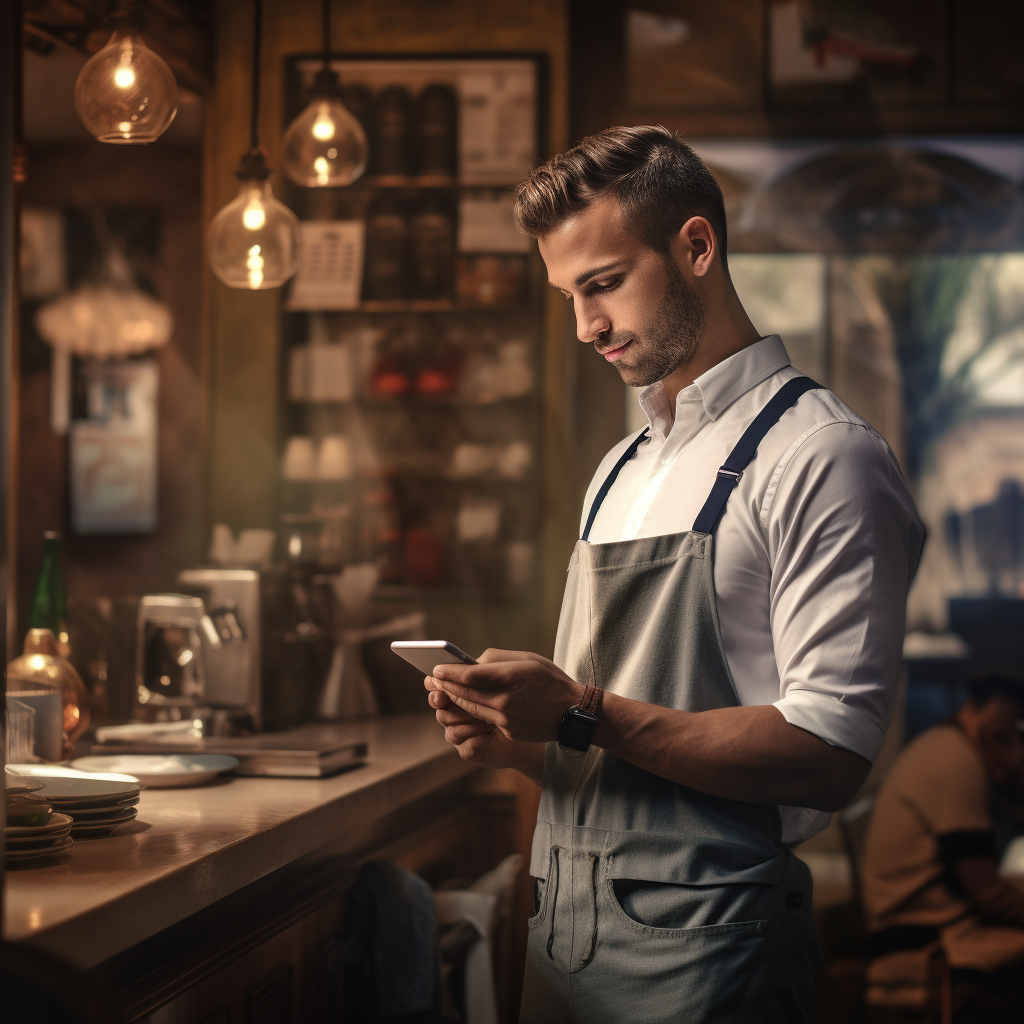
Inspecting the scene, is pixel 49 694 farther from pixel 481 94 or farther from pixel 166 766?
pixel 481 94

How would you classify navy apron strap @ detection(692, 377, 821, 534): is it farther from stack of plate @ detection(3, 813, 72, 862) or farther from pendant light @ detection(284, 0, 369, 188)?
pendant light @ detection(284, 0, 369, 188)

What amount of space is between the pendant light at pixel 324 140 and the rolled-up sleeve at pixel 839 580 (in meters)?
2.02

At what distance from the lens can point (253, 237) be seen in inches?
107

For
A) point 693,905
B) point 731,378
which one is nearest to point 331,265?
point 731,378

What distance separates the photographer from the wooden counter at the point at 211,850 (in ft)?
4.16

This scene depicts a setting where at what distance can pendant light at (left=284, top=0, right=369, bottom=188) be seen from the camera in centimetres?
296

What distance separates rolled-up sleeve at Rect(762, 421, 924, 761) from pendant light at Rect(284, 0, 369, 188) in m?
2.02

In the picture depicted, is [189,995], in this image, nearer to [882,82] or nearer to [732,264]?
[732,264]

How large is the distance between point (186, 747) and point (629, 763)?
3.90 feet

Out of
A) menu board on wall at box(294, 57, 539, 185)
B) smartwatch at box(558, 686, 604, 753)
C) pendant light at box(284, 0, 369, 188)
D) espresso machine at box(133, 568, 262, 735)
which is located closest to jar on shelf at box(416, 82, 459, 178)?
menu board on wall at box(294, 57, 539, 185)

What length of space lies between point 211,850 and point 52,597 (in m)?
1.05

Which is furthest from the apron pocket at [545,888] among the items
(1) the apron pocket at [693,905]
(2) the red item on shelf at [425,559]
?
(2) the red item on shelf at [425,559]

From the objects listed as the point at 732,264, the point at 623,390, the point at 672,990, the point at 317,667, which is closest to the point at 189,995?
the point at 672,990

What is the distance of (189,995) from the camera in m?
1.59
